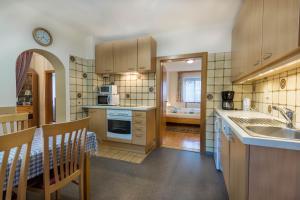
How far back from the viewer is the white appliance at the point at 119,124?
121 inches

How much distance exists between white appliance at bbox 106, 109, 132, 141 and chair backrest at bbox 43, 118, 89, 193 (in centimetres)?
161

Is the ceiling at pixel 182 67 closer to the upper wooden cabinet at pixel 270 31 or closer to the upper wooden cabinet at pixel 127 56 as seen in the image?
the upper wooden cabinet at pixel 127 56

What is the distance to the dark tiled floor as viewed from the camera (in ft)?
5.81

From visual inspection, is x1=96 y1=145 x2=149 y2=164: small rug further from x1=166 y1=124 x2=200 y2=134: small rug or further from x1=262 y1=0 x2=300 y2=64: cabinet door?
x1=262 y1=0 x2=300 y2=64: cabinet door

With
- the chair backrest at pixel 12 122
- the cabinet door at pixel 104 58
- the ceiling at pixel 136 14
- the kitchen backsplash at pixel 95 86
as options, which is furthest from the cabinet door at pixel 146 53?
the chair backrest at pixel 12 122

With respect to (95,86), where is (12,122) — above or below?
below

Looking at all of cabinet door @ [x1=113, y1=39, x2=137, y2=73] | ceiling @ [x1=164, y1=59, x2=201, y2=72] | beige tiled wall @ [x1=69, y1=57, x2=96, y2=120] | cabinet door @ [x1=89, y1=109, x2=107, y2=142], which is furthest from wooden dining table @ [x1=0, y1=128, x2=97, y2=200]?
ceiling @ [x1=164, y1=59, x2=201, y2=72]

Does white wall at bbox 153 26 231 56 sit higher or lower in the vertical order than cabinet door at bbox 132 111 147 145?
higher

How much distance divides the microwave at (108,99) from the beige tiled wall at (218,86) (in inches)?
75.6

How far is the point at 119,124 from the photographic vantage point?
318 centimetres

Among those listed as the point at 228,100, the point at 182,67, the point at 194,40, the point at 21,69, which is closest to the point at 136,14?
the point at 194,40

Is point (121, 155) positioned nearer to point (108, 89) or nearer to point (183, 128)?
point (108, 89)

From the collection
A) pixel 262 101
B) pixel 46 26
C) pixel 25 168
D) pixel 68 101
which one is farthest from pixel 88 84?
pixel 262 101

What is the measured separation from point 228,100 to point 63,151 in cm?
256
